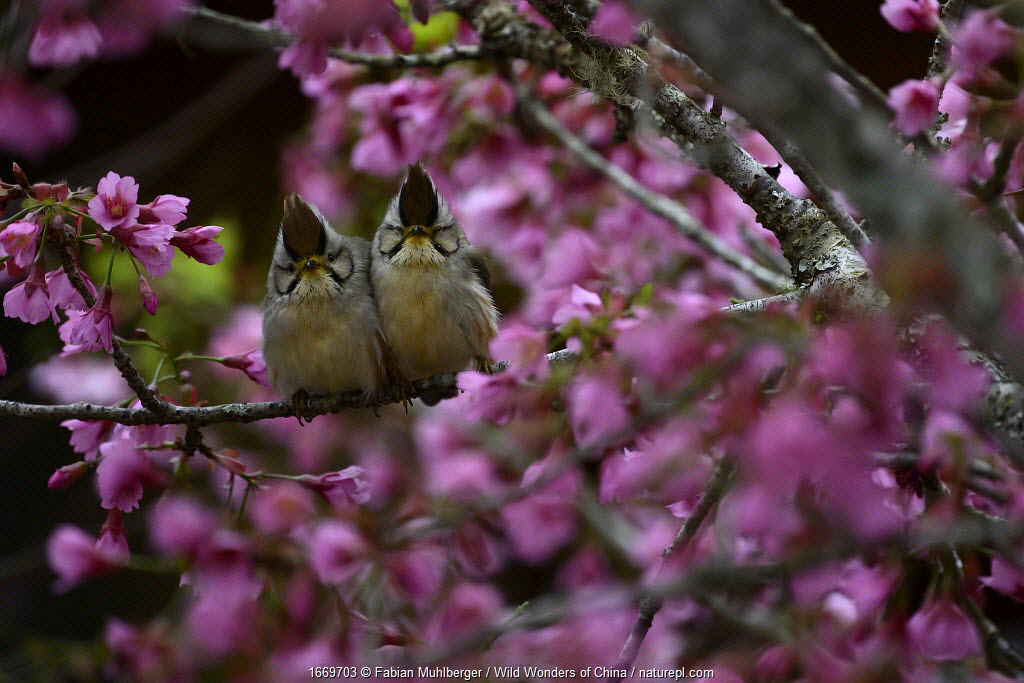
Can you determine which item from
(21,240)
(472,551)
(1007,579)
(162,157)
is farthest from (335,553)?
(162,157)

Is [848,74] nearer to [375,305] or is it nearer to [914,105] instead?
[914,105]

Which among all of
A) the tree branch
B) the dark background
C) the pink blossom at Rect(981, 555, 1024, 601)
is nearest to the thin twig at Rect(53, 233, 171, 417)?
the tree branch

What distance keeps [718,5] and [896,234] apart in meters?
0.21

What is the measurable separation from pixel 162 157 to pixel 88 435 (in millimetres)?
1460

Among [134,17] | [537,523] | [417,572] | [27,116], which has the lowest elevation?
[537,523]

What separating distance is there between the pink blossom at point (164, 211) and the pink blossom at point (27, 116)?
323 millimetres

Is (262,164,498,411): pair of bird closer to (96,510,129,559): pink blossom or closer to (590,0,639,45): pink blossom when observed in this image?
(96,510,129,559): pink blossom

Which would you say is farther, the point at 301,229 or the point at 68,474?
the point at 301,229

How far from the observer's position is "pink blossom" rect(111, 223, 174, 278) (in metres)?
1.28

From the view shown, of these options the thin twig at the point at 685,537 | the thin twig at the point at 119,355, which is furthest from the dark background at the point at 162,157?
the thin twig at the point at 685,537

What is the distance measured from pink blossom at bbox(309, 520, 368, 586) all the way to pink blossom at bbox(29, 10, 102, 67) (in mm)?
859

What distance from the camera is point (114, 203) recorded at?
4.17 feet

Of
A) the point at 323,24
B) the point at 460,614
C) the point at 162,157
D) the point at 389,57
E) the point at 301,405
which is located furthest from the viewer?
the point at 162,157

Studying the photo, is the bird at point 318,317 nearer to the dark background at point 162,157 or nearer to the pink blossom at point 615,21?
the pink blossom at point 615,21
